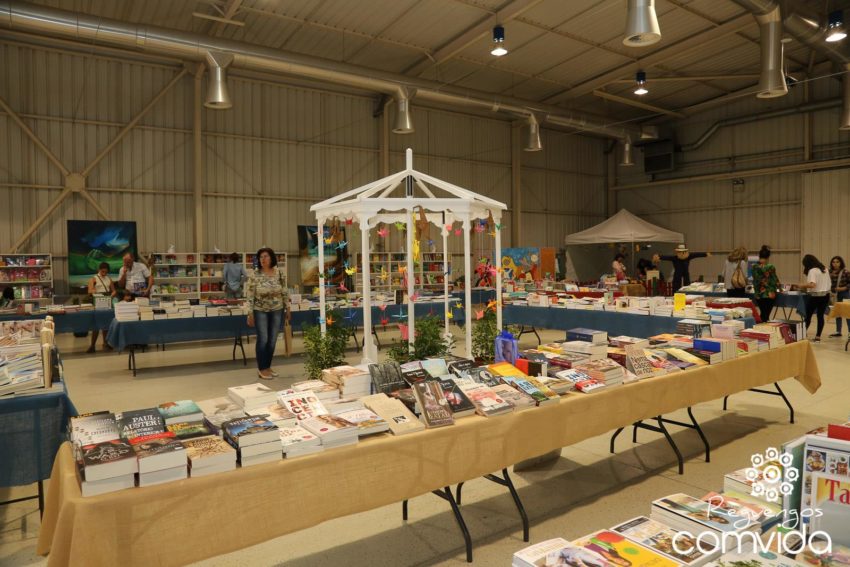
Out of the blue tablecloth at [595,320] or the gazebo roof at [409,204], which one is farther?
the blue tablecloth at [595,320]

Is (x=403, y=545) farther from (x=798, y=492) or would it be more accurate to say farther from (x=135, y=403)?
(x=135, y=403)

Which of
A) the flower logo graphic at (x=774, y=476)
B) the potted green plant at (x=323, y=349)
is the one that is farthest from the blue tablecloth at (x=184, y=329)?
the flower logo graphic at (x=774, y=476)

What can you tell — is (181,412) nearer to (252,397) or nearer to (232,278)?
(252,397)

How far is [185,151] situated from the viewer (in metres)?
11.3

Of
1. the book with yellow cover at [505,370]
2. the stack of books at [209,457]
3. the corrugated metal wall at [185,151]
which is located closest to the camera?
the stack of books at [209,457]

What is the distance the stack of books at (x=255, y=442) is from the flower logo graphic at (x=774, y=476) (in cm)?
156

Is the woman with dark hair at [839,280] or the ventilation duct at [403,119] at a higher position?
the ventilation duct at [403,119]

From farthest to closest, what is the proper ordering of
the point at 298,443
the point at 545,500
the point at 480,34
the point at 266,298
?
the point at 480,34
the point at 266,298
the point at 545,500
the point at 298,443

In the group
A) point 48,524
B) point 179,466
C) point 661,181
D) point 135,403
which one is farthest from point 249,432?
point 661,181

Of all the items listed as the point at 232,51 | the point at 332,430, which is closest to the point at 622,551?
the point at 332,430

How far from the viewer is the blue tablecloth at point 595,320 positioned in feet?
20.6

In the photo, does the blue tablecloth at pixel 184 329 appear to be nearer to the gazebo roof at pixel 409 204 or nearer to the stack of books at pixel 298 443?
the gazebo roof at pixel 409 204

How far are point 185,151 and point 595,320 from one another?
28.1ft

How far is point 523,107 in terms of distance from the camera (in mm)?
13211
